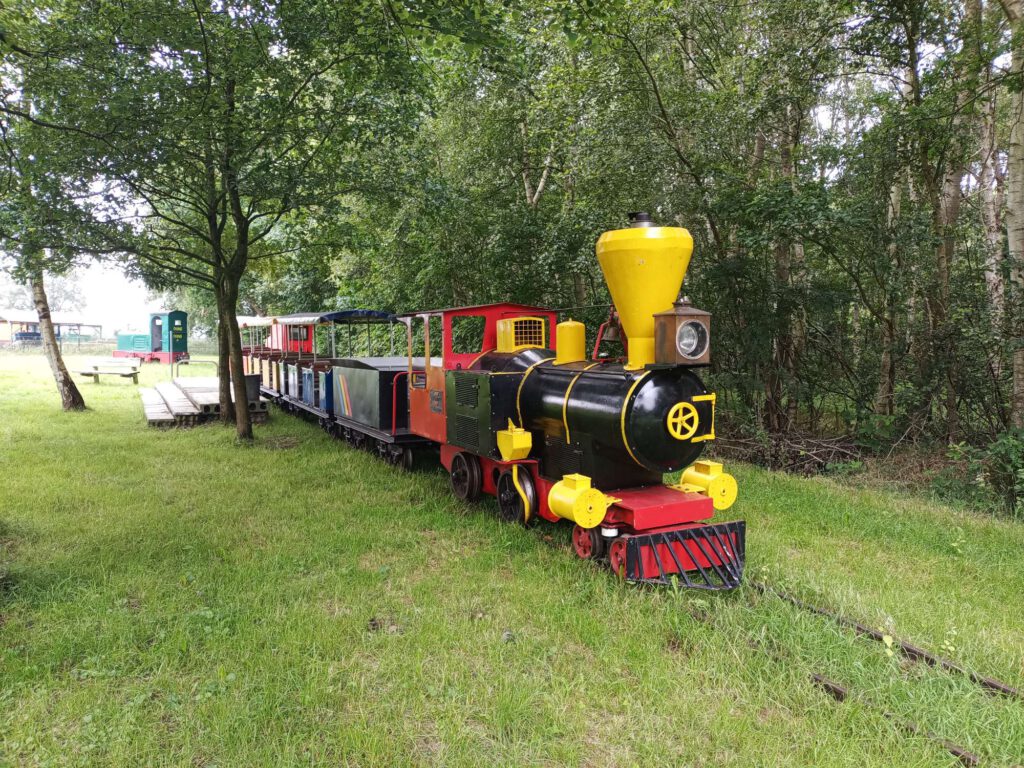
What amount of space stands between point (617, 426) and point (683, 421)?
0.52 metres

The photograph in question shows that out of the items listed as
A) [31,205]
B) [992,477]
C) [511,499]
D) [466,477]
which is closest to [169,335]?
[31,205]

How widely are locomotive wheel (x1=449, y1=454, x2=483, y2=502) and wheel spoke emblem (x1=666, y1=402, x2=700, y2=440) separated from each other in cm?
258

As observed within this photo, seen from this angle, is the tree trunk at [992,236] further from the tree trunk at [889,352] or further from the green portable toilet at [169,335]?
the green portable toilet at [169,335]

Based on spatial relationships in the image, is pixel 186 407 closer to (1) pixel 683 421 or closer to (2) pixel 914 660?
(1) pixel 683 421

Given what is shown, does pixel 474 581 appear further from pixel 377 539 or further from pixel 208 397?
pixel 208 397

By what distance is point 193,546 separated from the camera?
5.46 meters

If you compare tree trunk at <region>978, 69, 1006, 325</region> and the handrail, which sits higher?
tree trunk at <region>978, 69, 1006, 325</region>

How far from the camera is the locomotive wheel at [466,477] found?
663 cm

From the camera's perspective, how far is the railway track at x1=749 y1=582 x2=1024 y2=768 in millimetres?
2848

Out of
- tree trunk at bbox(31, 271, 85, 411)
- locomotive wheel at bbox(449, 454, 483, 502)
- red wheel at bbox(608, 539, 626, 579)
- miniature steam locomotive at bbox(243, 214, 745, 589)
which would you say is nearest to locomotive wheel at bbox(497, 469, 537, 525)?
miniature steam locomotive at bbox(243, 214, 745, 589)

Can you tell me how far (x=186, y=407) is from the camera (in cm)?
1288

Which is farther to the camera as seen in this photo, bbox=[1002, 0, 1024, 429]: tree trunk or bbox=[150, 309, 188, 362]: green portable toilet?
bbox=[150, 309, 188, 362]: green portable toilet

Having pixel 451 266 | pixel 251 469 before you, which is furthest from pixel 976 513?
pixel 451 266

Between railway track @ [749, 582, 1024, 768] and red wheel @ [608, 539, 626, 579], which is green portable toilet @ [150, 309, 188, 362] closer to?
red wheel @ [608, 539, 626, 579]
